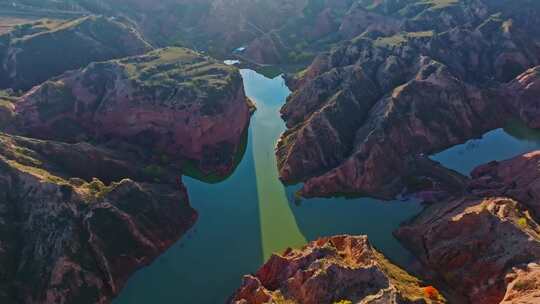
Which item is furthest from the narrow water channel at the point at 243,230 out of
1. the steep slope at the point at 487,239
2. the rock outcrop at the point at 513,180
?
the rock outcrop at the point at 513,180

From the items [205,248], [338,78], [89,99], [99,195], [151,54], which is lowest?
[205,248]

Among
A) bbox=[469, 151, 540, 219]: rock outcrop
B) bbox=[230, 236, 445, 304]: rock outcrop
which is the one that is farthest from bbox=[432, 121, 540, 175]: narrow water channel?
bbox=[230, 236, 445, 304]: rock outcrop

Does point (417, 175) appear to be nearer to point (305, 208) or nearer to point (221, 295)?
point (305, 208)

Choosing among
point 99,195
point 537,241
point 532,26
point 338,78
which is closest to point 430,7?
point 532,26

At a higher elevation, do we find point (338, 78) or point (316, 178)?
point (338, 78)

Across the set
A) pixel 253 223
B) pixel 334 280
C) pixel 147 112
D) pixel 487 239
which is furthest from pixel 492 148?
pixel 147 112

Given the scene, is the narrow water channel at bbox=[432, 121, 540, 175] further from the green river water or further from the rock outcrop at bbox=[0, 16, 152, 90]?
the rock outcrop at bbox=[0, 16, 152, 90]

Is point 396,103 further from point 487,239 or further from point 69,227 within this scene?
point 69,227
